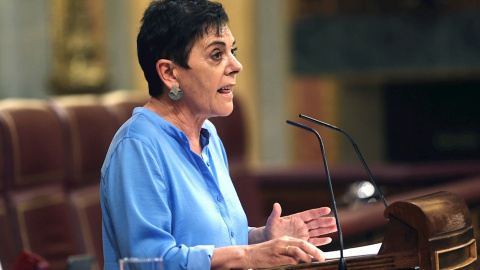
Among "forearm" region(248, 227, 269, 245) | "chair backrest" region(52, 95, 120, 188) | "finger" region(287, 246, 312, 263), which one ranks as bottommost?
"chair backrest" region(52, 95, 120, 188)

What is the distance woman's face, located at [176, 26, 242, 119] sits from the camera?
1296 mm

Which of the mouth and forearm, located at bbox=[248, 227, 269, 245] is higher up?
the mouth

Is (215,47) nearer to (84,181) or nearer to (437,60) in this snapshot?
(84,181)

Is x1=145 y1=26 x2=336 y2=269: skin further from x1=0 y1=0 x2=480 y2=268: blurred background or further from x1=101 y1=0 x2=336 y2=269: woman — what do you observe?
x1=0 y1=0 x2=480 y2=268: blurred background

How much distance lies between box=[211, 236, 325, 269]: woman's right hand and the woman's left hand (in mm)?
138

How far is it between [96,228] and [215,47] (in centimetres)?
212

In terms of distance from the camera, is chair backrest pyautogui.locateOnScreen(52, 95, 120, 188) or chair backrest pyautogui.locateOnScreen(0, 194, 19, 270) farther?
chair backrest pyautogui.locateOnScreen(52, 95, 120, 188)

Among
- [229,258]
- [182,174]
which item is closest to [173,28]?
[182,174]

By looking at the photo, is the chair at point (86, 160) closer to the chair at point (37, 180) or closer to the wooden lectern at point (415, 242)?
the chair at point (37, 180)

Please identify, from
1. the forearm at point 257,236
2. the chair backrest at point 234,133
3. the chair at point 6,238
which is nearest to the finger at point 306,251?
the forearm at point 257,236

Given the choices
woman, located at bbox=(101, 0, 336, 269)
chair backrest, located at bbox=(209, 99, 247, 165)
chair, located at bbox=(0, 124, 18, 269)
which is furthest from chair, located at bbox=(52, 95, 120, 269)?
woman, located at bbox=(101, 0, 336, 269)

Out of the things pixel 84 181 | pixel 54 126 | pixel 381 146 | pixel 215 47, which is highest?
pixel 215 47

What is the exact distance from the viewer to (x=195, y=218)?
1253 mm

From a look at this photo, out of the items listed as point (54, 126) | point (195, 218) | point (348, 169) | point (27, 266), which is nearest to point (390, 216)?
point (195, 218)
